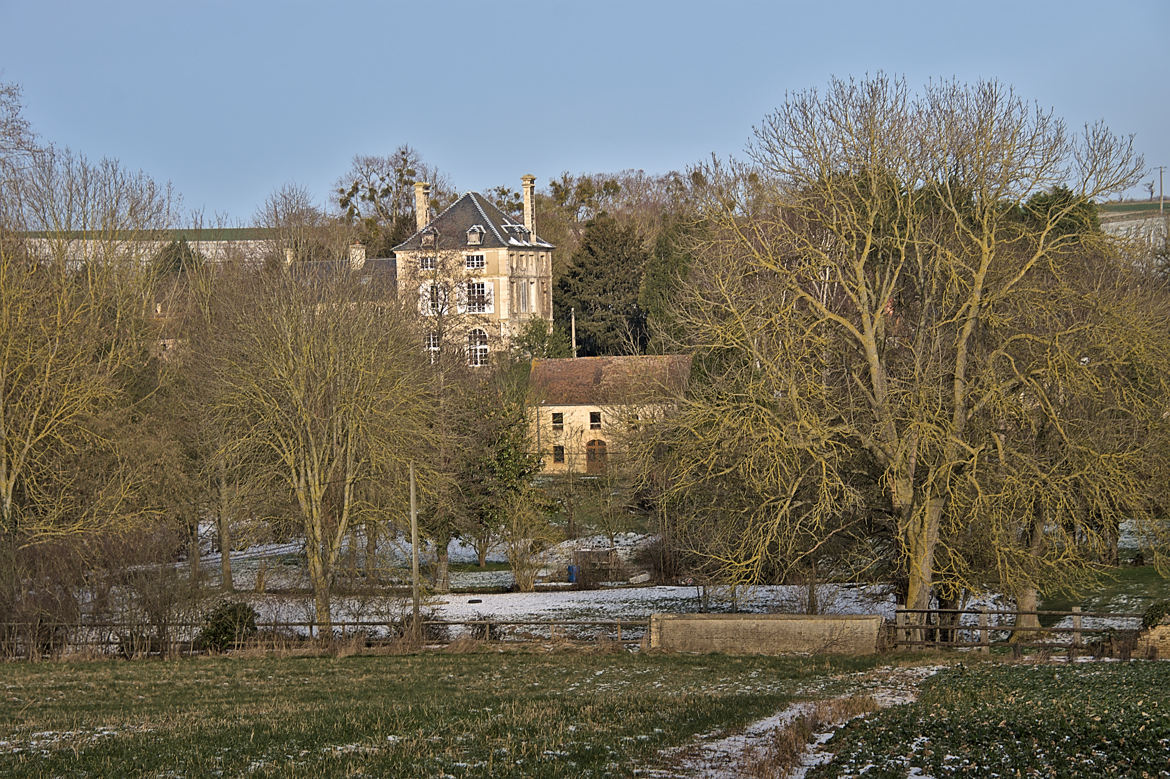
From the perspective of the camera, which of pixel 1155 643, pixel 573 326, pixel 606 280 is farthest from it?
pixel 606 280

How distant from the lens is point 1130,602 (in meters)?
29.6

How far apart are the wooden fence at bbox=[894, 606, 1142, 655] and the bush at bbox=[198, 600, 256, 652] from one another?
14.2m

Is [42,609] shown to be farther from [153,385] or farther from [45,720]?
[153,385]

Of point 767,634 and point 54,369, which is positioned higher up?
point 54,369

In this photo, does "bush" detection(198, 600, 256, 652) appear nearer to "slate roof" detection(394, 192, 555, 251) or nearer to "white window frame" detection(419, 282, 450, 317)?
"white window frame" detection(419, 282, 450, 317)

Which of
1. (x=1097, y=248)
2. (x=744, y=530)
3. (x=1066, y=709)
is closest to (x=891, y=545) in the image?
(x=744, y=530)

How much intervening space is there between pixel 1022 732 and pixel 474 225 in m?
73.7

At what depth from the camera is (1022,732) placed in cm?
1266

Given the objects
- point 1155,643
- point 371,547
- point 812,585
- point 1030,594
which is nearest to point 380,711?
point 1155,643

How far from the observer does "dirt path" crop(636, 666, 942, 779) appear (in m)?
12.0

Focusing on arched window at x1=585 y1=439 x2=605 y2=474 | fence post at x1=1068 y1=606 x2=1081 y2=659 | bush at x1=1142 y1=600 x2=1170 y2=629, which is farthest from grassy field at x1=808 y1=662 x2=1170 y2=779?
arched window at x1=585 y1=439 x2=605 y2=474

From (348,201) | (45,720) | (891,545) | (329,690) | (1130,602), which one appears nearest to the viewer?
(45,720)

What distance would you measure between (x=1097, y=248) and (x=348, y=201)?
272ft

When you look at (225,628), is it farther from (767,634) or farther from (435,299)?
(435,299)
